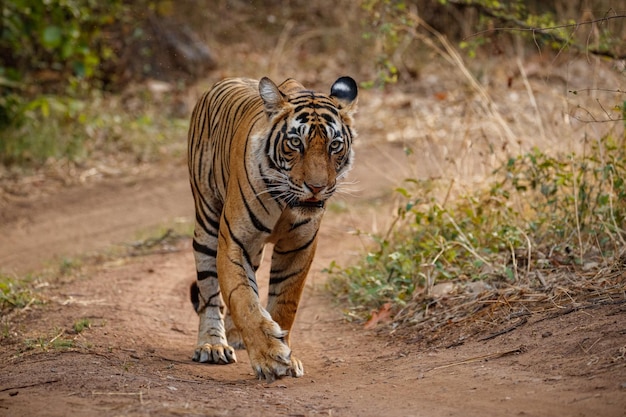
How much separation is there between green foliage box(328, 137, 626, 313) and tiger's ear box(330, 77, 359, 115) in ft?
4.10

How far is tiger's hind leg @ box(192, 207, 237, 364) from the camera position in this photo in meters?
5.07

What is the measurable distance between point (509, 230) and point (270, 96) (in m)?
2.05

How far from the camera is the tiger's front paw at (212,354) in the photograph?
4.92 meters

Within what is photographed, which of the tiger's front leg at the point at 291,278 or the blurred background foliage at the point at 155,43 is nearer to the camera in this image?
the tiger's front leg at the point at 291,278

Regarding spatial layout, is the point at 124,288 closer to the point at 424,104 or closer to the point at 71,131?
the point at 71,131

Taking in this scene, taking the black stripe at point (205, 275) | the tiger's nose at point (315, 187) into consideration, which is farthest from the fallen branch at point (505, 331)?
the black stripe at point (205, 275)

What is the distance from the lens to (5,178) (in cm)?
1003

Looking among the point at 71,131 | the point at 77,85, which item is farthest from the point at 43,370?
the point at 77,85

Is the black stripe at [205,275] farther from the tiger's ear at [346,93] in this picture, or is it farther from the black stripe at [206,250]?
the tiger's ear at [346,93]

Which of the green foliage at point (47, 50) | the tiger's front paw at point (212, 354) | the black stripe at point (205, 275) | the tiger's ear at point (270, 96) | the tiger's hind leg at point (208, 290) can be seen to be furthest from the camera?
the green foliage at point (47, 50)

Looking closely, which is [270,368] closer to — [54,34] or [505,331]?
[505,331]

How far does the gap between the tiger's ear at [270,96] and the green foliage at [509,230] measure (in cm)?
150

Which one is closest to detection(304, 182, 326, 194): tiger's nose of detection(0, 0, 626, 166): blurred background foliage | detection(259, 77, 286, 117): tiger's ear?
detection(259, 77, 286, 117): tiger's ear

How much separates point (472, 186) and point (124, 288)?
2.73 meters
